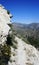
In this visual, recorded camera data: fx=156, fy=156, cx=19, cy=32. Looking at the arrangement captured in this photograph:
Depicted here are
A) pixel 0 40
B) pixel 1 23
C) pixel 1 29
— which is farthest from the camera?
pixel 1 23

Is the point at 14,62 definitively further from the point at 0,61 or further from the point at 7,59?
the point at 0,61

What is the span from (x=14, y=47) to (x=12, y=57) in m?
6.73

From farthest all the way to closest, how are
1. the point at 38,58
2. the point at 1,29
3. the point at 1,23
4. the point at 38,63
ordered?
the point at 38,58, the point at 38,63, the point at 1,23, the point at 1,29

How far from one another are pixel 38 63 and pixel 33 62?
111 inches

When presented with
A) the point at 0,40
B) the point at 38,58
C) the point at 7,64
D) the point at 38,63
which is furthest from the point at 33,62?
the point at 0,40

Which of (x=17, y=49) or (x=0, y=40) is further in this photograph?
(x=17, y=49)

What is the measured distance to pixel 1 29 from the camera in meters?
44.1

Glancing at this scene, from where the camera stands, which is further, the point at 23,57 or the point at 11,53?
the point at 23,57

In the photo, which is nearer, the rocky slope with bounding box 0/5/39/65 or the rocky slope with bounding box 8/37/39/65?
the rocky slope with bounding box 0/5/39/65

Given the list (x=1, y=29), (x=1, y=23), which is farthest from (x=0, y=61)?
(x=1, y=23)

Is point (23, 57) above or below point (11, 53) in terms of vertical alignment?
below

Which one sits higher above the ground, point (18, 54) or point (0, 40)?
point (0, 40)

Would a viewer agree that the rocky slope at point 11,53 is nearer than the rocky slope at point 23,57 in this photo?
Yes

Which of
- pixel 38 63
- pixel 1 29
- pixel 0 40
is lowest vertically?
pixel 38 63
